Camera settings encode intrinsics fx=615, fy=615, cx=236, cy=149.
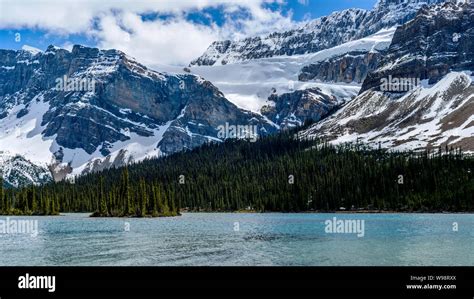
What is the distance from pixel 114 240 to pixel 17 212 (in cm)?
12498

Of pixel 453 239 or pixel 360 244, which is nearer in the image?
pixel 360 244

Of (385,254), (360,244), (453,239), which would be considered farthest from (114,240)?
(453,239)

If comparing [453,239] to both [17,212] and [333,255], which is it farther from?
[17,212]

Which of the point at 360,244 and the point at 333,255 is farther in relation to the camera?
the point at 360,244
